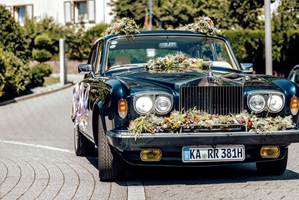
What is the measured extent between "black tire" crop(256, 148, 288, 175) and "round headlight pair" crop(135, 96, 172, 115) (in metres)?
1.64

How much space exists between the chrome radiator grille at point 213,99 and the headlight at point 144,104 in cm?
34

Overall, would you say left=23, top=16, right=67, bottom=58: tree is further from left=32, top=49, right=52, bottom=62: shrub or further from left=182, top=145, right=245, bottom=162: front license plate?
left=182, top=145, right=245, bottom=162: front license plate

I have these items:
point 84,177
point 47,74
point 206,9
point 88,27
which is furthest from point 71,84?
point 84,177

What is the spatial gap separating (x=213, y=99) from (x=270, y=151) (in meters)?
0.92

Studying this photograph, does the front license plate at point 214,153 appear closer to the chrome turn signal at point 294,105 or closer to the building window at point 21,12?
the chrome turn signal at point 294,105

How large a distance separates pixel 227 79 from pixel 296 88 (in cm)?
81

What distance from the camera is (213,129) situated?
26.9ft

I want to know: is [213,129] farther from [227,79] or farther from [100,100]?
[100,100]

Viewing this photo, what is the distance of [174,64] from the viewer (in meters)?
9.61

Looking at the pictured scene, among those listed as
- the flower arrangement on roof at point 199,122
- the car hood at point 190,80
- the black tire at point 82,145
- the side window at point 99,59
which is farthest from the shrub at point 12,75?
the flower arrangement on roof at point 199,122

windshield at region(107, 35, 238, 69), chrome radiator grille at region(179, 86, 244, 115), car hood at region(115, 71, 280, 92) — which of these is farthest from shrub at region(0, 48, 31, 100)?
chrome radiator grille at region(179, 86, 244, 115)

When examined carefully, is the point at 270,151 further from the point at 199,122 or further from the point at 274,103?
the point at 199,122

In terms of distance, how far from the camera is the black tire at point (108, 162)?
8539 millimetres

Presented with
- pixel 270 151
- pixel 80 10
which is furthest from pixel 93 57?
pixel 80 10
